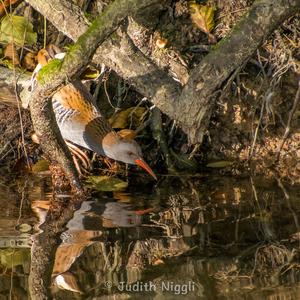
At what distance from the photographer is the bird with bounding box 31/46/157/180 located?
7.62m

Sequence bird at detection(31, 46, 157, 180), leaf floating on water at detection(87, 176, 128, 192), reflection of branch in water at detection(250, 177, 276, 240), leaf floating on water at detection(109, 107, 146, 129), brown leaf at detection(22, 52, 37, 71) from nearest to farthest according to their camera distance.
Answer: reflection of branch in water at detection(250, 177, 276, 240) → leaf floating on water at detection(87, 176, 128, 192) → bird at detection(31, 46, 157, 180) → leaf floating on water at detection(109, 107, 146, 129) → brown leaf at detection(22, 52, 37, 71)

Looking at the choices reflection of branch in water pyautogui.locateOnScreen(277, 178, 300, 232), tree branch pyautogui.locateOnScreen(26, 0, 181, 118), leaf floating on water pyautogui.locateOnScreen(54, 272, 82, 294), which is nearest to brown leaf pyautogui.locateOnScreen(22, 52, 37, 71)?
tree branch pyautogui.locateOnScreen(26, 0, 181, 118)

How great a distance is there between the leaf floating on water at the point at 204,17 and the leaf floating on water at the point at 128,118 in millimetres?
907

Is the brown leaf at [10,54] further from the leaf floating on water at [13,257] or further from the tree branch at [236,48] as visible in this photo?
the leaf floating on water at [13,257]

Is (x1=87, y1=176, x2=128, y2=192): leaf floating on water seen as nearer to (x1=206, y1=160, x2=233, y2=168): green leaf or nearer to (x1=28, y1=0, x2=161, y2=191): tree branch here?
(x1=28, y1=0, x2=161, y2=191): tree branch

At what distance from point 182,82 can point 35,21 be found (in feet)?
6.42

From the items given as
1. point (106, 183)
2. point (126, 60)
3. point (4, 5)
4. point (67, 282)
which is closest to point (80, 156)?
point (106, 183)

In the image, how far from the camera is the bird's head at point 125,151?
24.3 feet

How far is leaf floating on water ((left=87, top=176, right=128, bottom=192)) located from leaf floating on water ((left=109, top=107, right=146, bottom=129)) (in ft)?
2.43

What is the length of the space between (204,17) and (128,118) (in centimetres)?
117

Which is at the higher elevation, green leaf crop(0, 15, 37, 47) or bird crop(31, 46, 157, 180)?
green leaf crop(0, 15, 37, 47)

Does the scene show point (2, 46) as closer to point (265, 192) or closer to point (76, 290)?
point (265, 192)

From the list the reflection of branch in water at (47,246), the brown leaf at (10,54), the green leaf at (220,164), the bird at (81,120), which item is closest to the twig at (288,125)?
the green leaf at (220,164)

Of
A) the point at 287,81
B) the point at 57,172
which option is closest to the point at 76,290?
the point at 57,172
